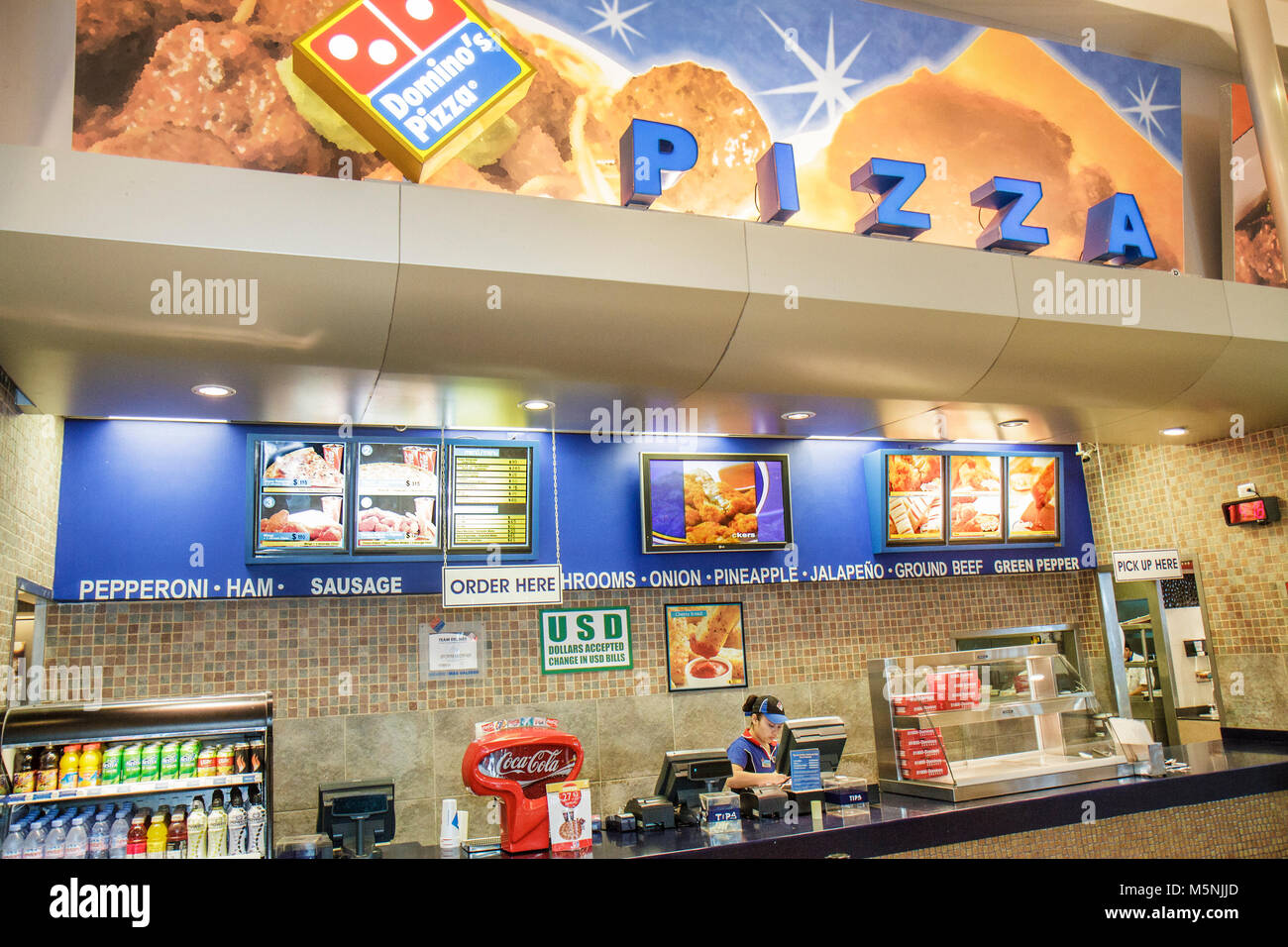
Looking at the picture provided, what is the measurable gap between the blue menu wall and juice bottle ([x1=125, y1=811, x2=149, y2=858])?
4.39ft

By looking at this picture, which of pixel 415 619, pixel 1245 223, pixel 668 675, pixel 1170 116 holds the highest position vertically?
pixel 1170 116

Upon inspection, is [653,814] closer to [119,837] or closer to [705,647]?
[705,647]

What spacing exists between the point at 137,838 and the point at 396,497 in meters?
2.08

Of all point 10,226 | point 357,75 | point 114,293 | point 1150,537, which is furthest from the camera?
point 1150,537

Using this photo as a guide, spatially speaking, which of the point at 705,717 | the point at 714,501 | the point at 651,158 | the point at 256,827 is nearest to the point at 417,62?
the point at 651,158

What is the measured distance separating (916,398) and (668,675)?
2309 millimetres

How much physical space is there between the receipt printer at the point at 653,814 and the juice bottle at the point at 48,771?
2.54 m

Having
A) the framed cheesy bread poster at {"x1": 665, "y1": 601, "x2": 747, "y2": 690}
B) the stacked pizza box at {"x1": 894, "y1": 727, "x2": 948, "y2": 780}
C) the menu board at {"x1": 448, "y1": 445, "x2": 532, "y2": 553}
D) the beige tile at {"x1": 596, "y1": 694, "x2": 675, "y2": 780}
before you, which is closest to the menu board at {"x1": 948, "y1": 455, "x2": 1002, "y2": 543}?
the framed cheesy bread poster at {"x1": 665, "y1": 601, "x2": 747, "y2": 690}

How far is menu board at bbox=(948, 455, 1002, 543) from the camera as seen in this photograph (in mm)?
6547

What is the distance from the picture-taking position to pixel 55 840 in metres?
3.61

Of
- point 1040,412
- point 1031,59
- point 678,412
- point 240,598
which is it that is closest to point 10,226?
point 240,598

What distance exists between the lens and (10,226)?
311cm
